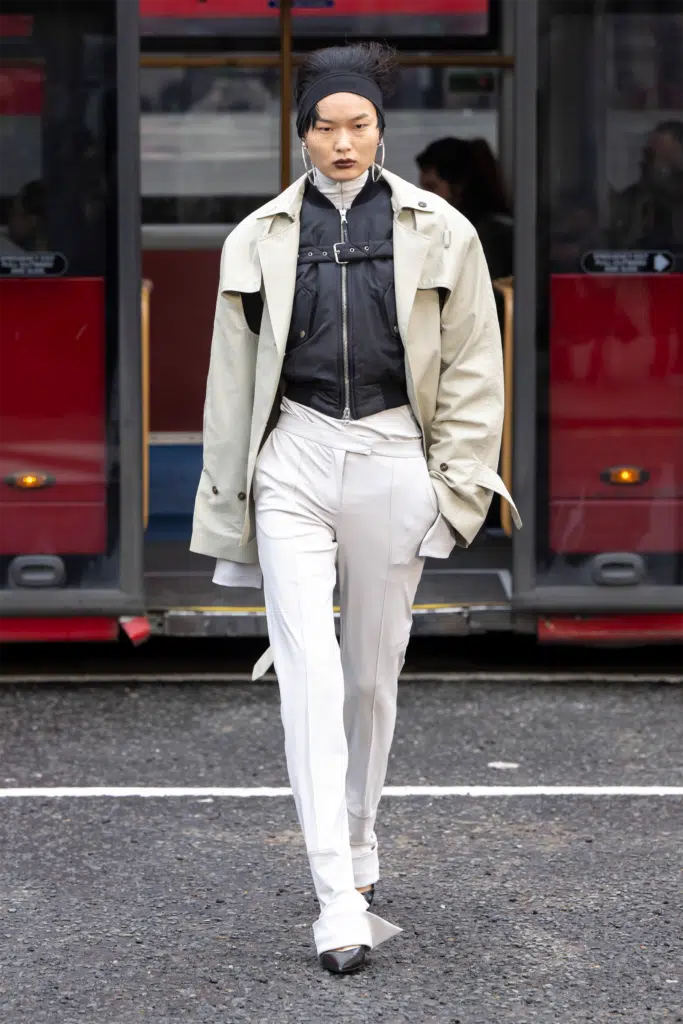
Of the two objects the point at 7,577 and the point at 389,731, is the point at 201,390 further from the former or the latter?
the point at 389,731

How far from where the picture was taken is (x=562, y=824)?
5.04m

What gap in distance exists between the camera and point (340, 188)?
3.97 m

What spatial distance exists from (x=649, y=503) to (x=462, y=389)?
2.88 meters

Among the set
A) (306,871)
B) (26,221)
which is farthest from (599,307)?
(306,871)

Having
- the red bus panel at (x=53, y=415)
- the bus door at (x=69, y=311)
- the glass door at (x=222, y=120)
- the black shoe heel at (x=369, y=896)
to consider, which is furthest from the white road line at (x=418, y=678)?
the black shoe heel at (x=369, y=896)

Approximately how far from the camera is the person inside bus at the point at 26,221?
6539mm

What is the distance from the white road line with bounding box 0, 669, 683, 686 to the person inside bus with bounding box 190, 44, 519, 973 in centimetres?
273

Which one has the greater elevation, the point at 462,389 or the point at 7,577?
the point at 462,389

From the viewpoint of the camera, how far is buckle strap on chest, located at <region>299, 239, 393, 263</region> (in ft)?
12.9

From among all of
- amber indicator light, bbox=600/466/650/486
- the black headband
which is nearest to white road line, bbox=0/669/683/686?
amber indicator light, bbox=600/466/650/486

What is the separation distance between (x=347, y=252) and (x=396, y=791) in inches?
75.2

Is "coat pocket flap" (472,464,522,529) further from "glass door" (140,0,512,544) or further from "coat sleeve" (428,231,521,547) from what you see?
"glass door" (140,0,512,544)

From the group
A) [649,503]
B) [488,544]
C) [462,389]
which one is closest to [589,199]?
[649,503]

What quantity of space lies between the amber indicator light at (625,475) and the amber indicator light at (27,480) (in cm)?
190
